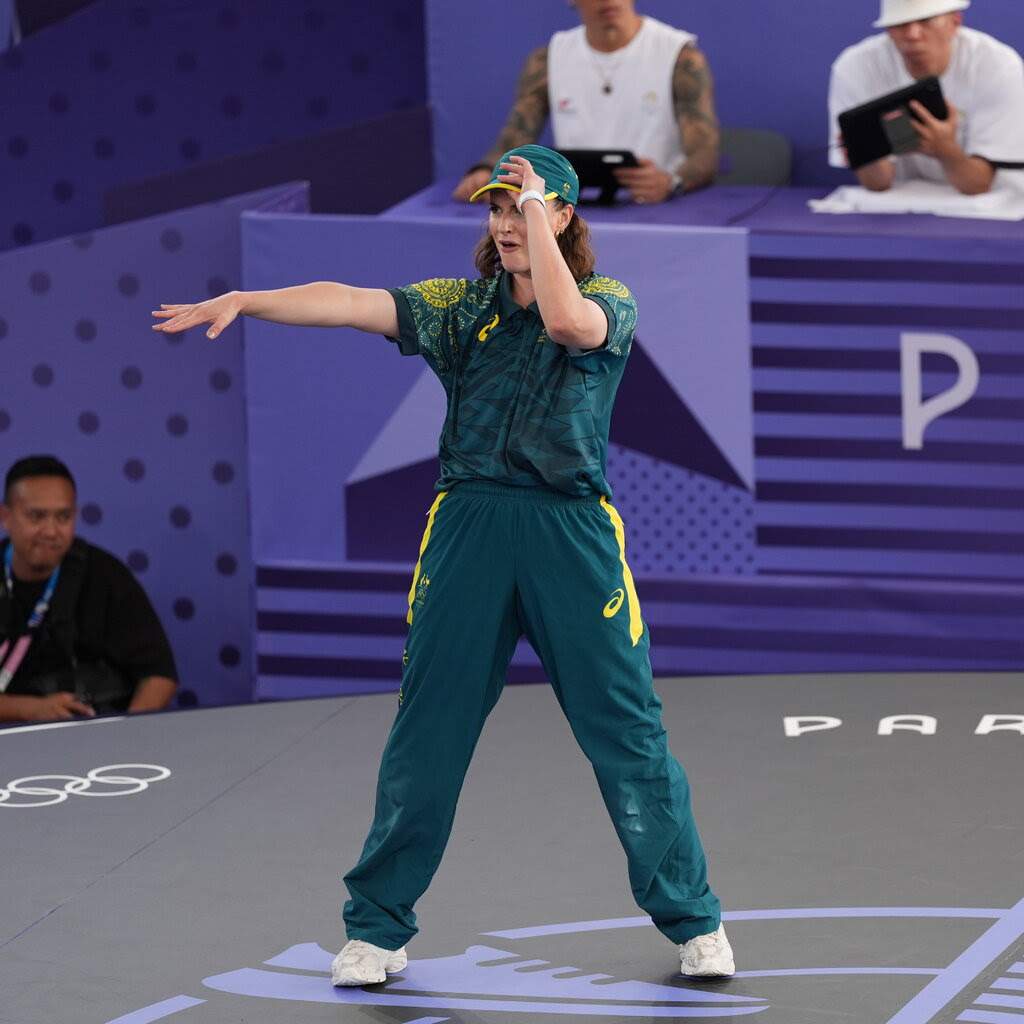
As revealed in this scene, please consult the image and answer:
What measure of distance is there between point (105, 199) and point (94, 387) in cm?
193

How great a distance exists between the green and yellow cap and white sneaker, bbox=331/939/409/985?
4.06 ft

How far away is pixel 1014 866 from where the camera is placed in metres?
3.52

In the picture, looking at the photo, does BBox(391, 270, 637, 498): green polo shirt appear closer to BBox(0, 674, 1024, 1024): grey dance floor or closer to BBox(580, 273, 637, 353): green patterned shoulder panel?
BBox(580, 273, 637, 353): green patterned shoulder panel

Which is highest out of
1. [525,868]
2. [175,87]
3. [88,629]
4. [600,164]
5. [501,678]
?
[175,87]

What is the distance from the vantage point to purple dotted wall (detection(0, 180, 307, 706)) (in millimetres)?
5859

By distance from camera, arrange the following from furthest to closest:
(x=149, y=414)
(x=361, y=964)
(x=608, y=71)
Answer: (x=608, y=71) < (x=149, y=414) < (x=361, y=964)

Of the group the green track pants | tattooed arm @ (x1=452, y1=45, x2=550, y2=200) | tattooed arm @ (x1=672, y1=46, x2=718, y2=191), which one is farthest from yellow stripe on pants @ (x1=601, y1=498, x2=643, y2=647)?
tattooed arm @ (x1=452, y1=45, x2=550, y2=200)

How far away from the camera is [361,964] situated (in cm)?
300

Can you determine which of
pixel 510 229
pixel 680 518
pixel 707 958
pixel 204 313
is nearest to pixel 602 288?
pixel 510 229

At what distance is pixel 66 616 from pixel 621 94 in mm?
2459

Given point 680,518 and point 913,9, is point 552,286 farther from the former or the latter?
point 913,9

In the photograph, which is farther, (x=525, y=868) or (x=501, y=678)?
(x=525, y=868)

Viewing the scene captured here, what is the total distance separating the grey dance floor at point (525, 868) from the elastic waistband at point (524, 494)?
31.1 inches

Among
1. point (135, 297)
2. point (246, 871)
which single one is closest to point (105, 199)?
point (135, 297)
